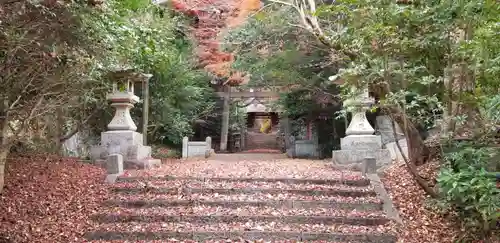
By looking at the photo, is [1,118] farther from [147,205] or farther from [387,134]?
[387,134]

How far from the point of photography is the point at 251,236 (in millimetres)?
4609

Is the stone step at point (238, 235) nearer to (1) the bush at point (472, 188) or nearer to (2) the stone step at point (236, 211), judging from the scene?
(2) the stone step at point (236, 211)

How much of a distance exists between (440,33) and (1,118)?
→ 5286 mm

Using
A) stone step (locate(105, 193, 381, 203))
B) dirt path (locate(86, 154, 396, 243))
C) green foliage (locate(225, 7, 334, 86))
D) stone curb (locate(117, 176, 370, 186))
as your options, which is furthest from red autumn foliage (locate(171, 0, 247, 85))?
stone step (locate(105, 193, 381, 203))

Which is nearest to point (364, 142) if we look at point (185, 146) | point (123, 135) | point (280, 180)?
point (280, 180)

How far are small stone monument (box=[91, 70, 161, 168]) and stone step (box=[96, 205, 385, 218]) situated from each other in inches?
89.8

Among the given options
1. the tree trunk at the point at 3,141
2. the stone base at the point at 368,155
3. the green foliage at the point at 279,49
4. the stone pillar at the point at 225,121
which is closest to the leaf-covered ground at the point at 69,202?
the tree trunk at the point at 3,141

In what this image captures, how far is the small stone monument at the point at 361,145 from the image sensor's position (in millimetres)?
7613

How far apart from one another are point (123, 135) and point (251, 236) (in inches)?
157

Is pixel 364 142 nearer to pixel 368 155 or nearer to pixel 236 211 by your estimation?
pixel 368 155

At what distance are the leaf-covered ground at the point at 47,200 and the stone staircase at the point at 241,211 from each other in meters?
0.25

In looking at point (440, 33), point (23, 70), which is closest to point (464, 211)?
point (440, 33)

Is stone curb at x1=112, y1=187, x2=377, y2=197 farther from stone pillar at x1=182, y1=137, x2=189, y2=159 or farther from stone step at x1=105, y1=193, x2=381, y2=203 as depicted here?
stone pillar at x1=182, y1=137, x2=189, y2=159

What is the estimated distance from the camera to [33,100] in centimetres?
504
